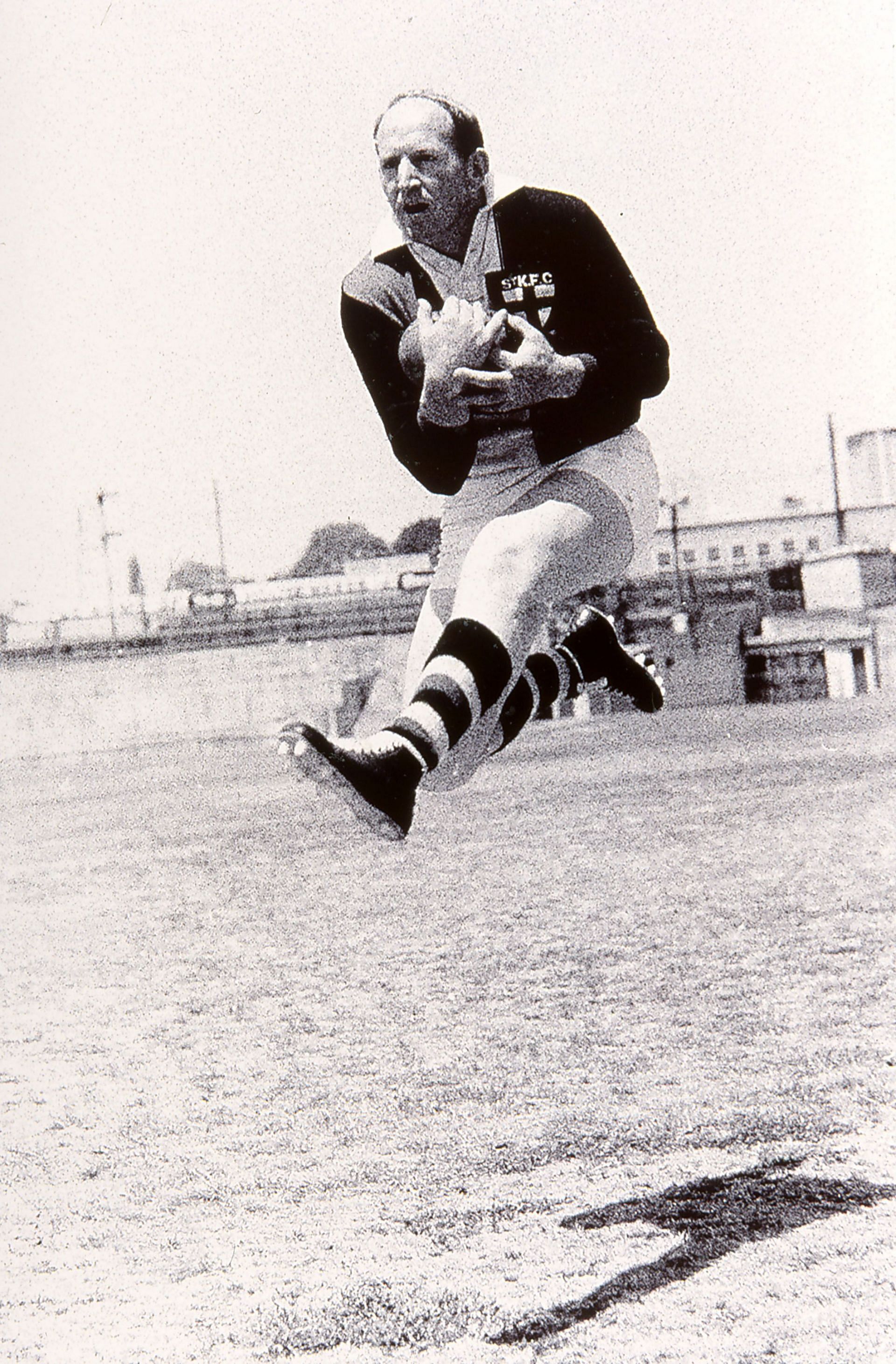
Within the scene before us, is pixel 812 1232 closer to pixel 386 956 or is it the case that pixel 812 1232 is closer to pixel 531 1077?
pixel 531 1077

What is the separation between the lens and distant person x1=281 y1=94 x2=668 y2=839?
8.43 ft

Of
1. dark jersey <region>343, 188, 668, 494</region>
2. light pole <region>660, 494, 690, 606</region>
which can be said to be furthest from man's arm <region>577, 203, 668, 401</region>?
light pole <region>660, 494, 690, 606</region>

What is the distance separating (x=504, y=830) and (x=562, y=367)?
10964 centimetres

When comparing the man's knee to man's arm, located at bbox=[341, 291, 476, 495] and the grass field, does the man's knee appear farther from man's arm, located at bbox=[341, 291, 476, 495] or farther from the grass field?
the grass field

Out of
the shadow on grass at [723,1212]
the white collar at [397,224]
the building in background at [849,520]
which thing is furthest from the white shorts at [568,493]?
the shadow on grass at [723,1212]

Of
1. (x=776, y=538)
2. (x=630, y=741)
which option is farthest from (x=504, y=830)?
Answer: (x=776, y=538)

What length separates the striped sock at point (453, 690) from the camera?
7.97ft

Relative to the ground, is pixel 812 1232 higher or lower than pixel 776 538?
lower

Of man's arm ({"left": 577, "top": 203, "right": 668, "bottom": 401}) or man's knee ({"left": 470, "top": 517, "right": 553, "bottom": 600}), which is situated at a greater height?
man's arm ({"left": 577, "top": 203, "right": 668, "bottom": 401})

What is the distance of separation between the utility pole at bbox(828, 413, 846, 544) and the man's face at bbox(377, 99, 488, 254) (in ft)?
6.71

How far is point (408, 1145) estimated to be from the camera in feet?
198

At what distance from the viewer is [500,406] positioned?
2.69 metres

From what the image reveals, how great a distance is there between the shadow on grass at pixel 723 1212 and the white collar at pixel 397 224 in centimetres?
4261

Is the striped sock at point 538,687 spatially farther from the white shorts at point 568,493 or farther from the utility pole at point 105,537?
the utility pole at point 105,537
